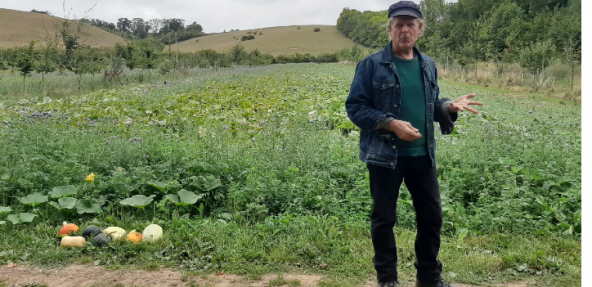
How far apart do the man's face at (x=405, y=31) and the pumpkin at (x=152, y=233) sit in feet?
9.55

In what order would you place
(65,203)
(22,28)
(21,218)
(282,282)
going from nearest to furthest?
(282,282)
(21,218)
(65,203)
(22,28)

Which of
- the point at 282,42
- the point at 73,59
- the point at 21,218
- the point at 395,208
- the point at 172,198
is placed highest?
the point at 282,42

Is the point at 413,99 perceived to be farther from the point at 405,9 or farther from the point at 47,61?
the point at 47,61

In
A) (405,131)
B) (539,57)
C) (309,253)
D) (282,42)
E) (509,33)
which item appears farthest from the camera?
(282,42)

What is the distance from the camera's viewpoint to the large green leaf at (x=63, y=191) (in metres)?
4.97

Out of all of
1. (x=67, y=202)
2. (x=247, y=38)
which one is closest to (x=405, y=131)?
(x=67, y=202)

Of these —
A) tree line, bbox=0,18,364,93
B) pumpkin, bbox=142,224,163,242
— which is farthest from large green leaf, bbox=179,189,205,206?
tree line, bbox=0,18,364,93

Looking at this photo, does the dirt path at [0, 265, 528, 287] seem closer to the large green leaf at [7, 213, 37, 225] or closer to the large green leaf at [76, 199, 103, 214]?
the large green leaf at [7, 213, 37, 225]

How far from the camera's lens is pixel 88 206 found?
4906 millimetres

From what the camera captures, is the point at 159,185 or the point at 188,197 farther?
the point at 159,185

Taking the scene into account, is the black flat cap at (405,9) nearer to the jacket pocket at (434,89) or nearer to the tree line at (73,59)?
the jacket pocket at (434,89)

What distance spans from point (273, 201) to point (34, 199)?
2692 millimetres

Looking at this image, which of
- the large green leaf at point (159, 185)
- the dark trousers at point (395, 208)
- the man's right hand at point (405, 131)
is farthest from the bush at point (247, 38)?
the man's right hand at point (405, 131)

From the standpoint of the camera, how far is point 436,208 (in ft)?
9.84
